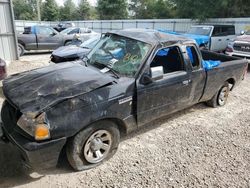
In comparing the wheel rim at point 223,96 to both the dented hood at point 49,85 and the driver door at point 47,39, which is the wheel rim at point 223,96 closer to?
the dented hood at point 49,85

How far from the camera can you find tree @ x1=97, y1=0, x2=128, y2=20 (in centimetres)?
3647

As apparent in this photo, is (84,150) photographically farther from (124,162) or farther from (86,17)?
(86,17)

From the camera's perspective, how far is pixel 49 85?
121 inches

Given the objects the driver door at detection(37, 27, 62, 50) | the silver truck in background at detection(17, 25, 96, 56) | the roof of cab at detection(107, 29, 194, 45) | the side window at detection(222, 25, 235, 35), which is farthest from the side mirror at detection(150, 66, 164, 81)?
the driver door at detection(37, 27, 62, 50)

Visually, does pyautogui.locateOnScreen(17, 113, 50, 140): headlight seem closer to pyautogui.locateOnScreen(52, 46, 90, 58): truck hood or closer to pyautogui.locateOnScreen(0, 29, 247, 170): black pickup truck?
pyautogui.locateOnScreen(0, 29, 247, 170): black pickup truck

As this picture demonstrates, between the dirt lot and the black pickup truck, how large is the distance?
0.26m

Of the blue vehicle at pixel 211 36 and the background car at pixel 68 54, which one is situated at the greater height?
the blue vehicle at pixel 211 36

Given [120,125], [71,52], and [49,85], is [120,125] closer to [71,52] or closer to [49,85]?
[49,85]

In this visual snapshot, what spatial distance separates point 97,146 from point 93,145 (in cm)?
6

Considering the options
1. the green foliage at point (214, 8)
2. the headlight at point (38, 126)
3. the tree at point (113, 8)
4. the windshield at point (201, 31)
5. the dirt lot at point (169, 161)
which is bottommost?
the dirt lot at point (169, 161)

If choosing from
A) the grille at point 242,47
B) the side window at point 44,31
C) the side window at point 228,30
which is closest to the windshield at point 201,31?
the side window at point 228,30

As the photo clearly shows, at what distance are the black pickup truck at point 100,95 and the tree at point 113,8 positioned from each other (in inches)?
1372

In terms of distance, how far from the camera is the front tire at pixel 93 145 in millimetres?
2869

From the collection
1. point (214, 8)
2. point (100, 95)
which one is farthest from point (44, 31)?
point (214, 8)
